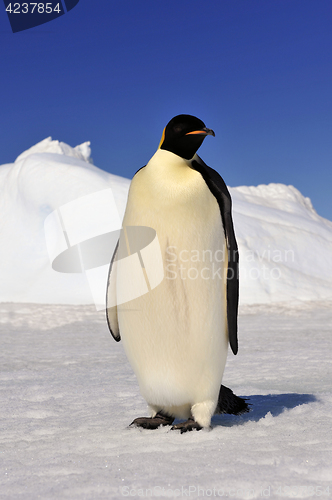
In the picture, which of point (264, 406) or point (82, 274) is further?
point (82, 274)

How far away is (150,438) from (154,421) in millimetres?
249

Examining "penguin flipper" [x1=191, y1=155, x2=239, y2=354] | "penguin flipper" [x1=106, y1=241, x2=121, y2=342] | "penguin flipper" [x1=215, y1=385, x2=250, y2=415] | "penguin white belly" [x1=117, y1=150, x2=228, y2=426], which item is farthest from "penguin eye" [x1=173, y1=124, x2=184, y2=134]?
"penguin flipper" [x1=215, y1=385, x2=250, y2=415]

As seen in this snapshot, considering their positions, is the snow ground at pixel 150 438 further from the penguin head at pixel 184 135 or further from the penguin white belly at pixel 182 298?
the penguin head at pixel 184 135

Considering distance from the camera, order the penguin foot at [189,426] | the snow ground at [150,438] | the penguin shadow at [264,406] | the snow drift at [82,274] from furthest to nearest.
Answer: the snow drift at [82,274], the penguin shadow at [264,406], the penguin foot at [189,426], the snow ground at [150,438]

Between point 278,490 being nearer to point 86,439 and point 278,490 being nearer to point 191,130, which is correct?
point 86,439

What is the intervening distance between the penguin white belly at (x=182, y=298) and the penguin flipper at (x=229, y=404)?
0.19 m

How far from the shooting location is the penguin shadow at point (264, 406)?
2.56 m

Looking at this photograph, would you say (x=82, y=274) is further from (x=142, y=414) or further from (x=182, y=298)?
(x=182, y=298)

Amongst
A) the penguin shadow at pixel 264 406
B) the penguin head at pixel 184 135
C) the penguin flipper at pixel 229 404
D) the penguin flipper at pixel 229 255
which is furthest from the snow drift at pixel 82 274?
the penguin head at pixel 184 135

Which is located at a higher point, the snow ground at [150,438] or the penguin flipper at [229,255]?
the penguin flipper at [229,255]

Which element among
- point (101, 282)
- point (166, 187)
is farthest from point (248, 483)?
point (101, 282)

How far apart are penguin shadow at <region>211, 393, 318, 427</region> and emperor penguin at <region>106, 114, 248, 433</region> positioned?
213mm

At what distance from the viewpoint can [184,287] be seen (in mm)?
2295

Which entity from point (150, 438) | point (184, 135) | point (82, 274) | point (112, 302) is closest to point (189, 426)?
point (150, 438)
